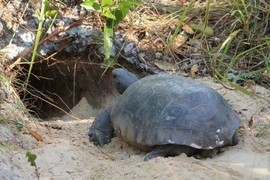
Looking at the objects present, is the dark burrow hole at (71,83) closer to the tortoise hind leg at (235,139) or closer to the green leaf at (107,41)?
the green leaf at (107,41)

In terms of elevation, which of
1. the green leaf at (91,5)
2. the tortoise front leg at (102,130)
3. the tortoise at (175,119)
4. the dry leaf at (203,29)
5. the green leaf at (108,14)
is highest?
the green leaf at (91,5)

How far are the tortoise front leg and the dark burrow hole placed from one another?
3.47 feet

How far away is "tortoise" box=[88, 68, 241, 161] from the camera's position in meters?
3.46

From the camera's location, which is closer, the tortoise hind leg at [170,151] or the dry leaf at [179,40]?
the tortoise hind leg at [170,151]

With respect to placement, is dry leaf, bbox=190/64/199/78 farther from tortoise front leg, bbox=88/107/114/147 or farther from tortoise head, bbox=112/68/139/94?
tortoise front leg, bbox=88/107/114/147

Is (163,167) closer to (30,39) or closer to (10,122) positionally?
(10,122)

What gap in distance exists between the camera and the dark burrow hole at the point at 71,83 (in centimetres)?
523

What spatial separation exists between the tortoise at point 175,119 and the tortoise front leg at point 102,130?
0.17 m

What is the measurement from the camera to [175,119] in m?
3.49

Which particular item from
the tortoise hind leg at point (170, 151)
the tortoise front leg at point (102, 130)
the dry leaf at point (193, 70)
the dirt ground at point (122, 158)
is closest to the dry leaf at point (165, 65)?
the dry leaf at point (193, 70)

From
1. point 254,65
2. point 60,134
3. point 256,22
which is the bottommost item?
point 60,134

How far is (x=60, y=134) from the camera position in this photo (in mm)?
4055

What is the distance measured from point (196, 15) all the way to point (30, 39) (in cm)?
158

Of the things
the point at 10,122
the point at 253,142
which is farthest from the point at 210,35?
the point at 10,122
